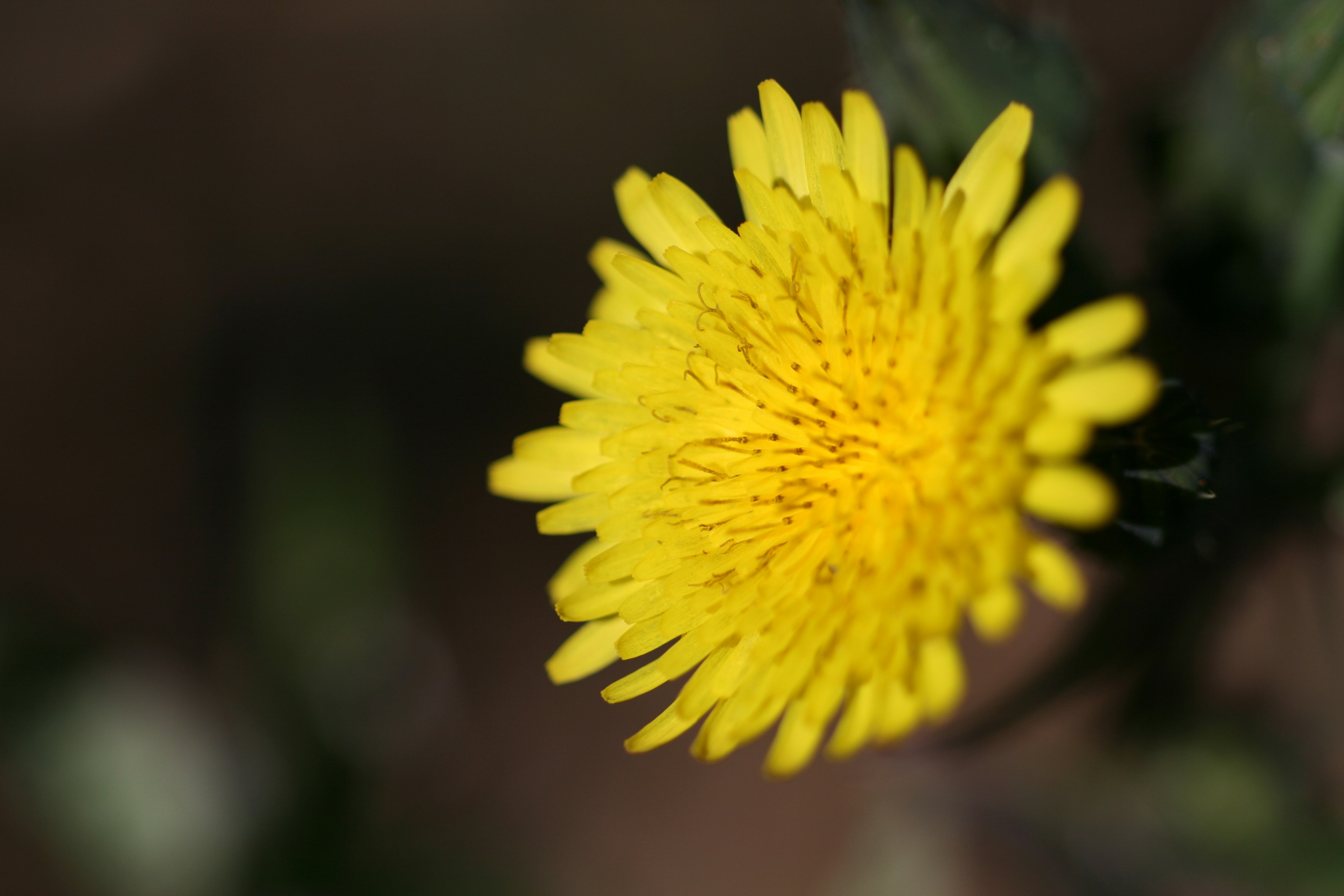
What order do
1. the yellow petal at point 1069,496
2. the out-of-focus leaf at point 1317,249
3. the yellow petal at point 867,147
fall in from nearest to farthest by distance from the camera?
the yellow petal at point 1069,496
the yellow petal at point 867,147
the out-of-focus leaf at point 1317,249

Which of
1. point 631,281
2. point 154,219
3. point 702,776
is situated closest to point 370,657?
point 702,776

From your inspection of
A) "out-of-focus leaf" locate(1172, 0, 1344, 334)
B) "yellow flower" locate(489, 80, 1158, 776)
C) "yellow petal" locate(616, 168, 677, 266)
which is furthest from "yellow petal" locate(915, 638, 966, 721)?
"out-of-focus leaf" locate(1172, 0, 1344, 334)

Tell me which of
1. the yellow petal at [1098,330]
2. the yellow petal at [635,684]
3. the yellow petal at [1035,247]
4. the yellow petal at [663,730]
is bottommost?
the yellow petal at [663,730]

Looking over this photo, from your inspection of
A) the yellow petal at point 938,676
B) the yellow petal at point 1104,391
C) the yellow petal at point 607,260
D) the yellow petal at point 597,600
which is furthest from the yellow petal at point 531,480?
the yellow petal at point 1104,391

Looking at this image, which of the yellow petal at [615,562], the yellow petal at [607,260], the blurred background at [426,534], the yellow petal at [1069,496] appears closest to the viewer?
the yellow petal at [1069,496]

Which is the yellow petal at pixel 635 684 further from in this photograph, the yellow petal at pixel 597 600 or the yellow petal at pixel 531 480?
the yellow petal at pixel 531 480

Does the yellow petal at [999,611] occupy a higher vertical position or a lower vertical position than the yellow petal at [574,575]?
lower

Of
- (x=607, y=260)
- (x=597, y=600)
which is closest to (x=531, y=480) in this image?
(x=597, y=600)
